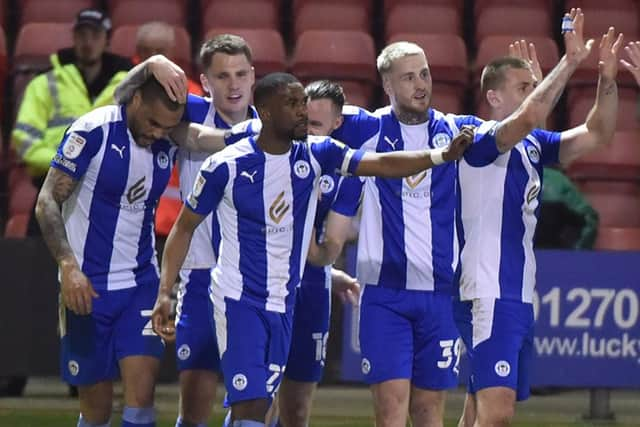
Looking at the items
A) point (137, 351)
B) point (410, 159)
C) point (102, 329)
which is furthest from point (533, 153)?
point (102, 329)

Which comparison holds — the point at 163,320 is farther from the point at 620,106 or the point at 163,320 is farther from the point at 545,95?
the point at 620,106

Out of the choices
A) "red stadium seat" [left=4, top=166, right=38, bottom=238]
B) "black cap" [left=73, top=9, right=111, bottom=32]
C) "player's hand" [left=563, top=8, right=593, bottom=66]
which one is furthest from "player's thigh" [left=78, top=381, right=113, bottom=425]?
"red stadium seat" [left=4, top=166, right=38, bottom=238]

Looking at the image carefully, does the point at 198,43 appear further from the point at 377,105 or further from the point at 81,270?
the point at 81,270

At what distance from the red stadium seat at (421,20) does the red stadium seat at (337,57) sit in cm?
40

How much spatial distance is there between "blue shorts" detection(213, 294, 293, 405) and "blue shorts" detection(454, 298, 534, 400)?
2.62 ft

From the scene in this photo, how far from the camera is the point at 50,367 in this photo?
10.0 m

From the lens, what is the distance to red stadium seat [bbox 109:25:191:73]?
11664 mm

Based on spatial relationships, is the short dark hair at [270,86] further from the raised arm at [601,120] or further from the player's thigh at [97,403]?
the player's thigh at [97,403]

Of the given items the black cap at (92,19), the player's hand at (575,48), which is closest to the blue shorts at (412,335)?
the player's hand at (575,48)

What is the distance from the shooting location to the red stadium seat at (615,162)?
38.2 ft

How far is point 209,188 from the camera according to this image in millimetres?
6566

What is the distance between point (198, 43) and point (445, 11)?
1.93 m

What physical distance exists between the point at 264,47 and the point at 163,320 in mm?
5599

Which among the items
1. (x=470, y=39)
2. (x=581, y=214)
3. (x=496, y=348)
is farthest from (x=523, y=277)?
(x=470, y=39)
